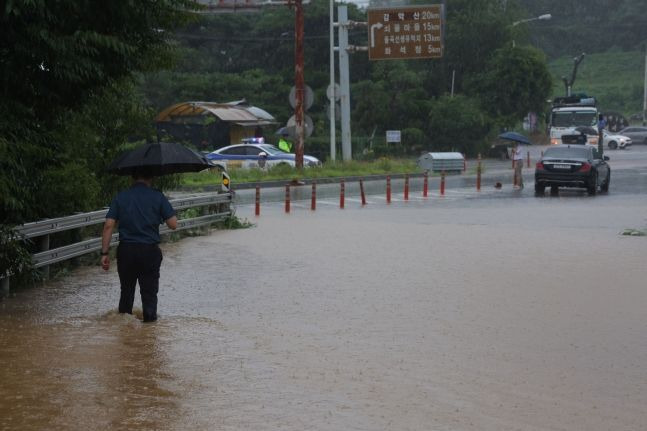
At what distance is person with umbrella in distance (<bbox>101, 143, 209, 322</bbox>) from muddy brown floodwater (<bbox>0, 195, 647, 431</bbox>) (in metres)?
0.48

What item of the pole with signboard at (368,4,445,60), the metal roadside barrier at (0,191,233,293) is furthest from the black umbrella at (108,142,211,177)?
the pole with signboard at (368,4,445,60)

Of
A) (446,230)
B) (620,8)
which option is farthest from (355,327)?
(620,8)

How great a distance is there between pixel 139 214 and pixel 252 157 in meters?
37.0

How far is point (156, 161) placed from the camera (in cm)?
1109

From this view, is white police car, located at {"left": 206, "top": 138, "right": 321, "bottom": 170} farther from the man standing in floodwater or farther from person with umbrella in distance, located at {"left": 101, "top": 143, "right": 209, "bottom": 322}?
the man standing in floodwater

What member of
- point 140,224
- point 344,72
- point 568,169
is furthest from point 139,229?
point 344,72

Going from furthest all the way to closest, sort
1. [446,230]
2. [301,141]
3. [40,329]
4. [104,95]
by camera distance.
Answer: [301,141], [446,230], [104,95], [40,329]

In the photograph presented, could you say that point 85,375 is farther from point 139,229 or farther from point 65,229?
point 65,229

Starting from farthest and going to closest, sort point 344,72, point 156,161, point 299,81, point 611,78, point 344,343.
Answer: point 611,78 < point 344,72 < point 299,81 < point 156,161 < point 344,343

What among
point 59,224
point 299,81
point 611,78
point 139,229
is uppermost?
point 611,78

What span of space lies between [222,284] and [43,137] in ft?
12.3

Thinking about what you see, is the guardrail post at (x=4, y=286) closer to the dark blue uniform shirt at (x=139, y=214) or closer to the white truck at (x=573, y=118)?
the dark blue uniform shirt at (x=139, y=214)

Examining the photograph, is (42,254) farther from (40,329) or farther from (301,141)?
(301,141)

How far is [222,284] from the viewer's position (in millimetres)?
14797
